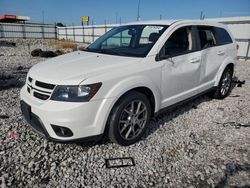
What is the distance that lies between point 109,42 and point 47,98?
178cm

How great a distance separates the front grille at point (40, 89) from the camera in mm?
2484

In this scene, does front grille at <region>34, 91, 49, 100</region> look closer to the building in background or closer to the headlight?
the headlight

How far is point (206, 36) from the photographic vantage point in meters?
4.13

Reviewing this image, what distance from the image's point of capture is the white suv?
7.89 ft

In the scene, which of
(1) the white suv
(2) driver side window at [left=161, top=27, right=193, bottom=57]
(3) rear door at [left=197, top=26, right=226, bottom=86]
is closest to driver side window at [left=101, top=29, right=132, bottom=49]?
(1) the white suv

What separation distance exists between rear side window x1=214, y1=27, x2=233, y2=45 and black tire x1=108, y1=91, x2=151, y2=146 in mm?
2534

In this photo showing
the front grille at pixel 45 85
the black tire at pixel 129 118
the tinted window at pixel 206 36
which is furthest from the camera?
the tinted window at pixel 206 36

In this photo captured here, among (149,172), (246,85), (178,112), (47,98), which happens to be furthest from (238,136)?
(246,85)

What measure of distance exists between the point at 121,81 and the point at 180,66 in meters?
1.24

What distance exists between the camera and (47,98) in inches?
98.7

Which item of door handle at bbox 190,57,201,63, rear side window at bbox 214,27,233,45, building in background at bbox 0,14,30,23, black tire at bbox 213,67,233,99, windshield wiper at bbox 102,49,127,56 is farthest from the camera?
building in background at bbox 0,14,30,23

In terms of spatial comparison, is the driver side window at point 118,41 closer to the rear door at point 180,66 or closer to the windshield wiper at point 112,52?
the windshield wiper at point 112,52

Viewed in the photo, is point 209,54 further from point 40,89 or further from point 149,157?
point 40,89

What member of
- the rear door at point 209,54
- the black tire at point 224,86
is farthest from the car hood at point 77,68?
the black tire at point 224,86
